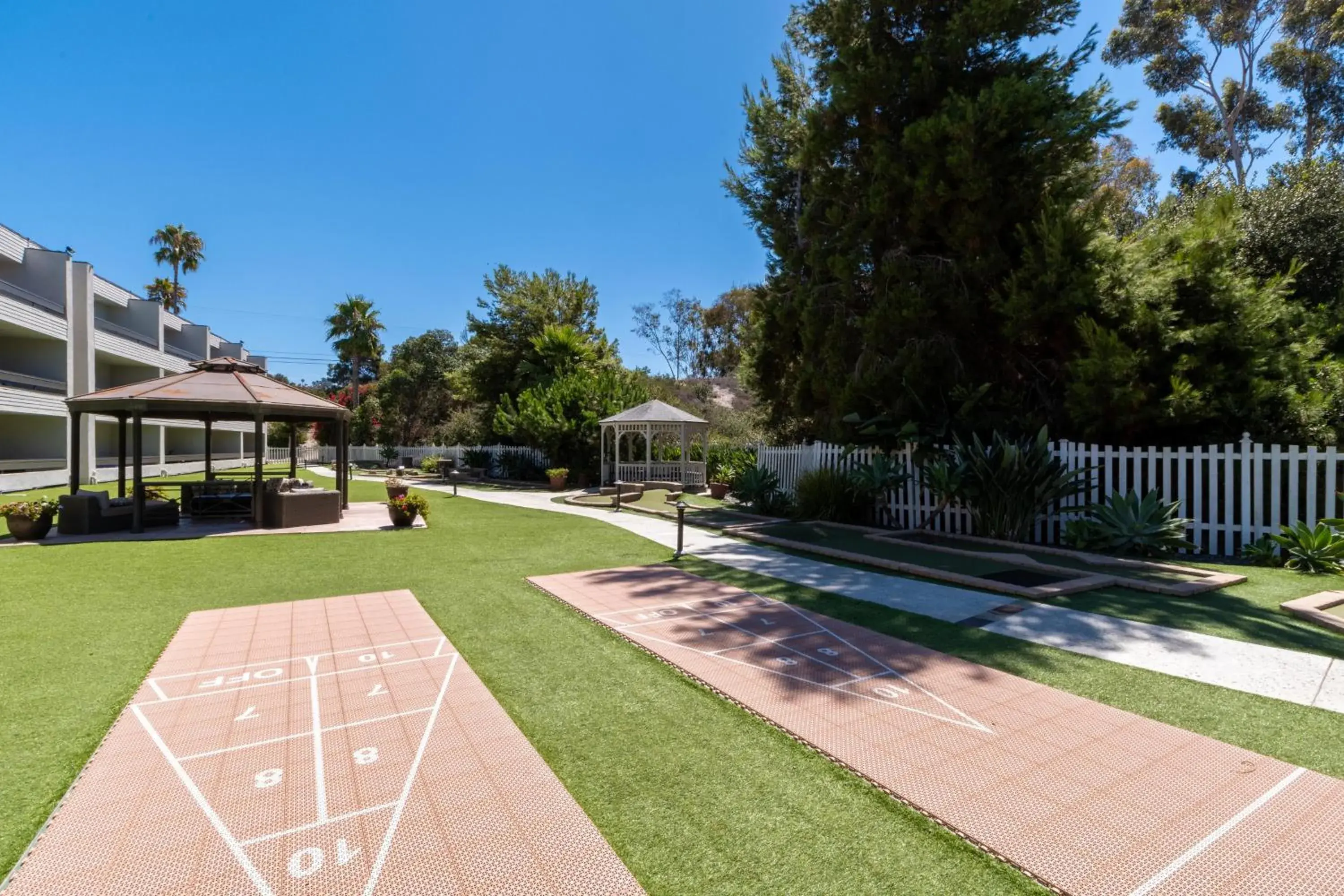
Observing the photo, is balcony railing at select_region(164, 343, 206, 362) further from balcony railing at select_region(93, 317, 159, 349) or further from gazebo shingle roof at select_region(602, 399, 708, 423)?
gazebo shingle roof at select_region(602, 399, 708, 423)

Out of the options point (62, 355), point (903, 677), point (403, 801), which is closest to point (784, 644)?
point (903, 677)

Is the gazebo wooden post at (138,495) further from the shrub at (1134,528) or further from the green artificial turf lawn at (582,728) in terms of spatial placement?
the shrub at (1134,528)

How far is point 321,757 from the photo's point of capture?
3.32 m

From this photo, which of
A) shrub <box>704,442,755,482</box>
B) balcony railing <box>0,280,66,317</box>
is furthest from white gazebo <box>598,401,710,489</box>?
balcony railing <box>0,280,66,317</box>

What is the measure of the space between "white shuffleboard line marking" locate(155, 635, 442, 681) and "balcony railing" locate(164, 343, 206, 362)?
40499 millimetres

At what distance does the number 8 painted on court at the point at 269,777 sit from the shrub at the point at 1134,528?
9948mm

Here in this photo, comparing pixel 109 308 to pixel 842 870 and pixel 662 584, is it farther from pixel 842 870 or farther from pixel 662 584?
pixel 842 870

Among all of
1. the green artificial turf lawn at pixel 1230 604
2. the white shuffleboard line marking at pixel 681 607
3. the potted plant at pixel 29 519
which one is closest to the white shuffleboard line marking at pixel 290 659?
the white shuffleboard line marking at pixel 681 607

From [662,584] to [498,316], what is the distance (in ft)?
94.4

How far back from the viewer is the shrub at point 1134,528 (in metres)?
8.61

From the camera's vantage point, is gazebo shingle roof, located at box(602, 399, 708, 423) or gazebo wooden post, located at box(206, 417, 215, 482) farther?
gazebo shingle roof, located at box(602, 399, 708, 423)

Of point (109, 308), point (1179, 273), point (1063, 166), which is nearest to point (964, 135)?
point (1063, 166)

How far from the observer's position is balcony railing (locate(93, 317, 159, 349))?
27734 mm

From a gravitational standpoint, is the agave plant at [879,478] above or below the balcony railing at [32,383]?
below
